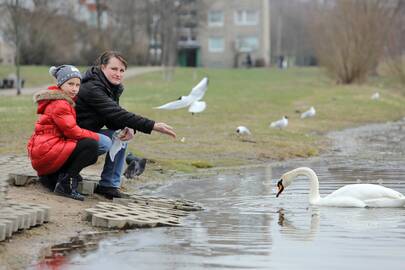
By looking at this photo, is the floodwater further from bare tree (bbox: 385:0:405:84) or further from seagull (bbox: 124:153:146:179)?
bare tree (bbox: 385:0:405:84)

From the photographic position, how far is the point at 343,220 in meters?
9.66

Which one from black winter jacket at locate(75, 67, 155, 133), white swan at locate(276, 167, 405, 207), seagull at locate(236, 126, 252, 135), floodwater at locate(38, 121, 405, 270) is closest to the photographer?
floodwater at locate(38, 121, 405, 270)

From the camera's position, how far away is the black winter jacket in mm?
10195

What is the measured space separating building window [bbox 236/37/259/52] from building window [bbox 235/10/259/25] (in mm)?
1821

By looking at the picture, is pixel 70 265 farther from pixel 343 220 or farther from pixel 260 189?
pixel 260 189

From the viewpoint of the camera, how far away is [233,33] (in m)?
103

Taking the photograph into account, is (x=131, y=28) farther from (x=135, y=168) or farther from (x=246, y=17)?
(x=135, y=168)

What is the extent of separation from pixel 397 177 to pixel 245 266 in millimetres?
7425

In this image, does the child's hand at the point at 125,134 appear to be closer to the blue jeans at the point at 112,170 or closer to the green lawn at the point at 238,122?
the blue jeans at the point at 112,170

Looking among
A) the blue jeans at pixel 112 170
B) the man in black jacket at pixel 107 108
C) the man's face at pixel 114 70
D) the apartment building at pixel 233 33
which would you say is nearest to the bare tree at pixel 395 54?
the blue jeans at pixel 112 170

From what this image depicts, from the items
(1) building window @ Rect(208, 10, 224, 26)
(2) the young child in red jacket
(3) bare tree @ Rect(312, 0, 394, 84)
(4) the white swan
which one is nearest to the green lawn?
(3) bare tree @ Rect(312, 0, 394, 84)

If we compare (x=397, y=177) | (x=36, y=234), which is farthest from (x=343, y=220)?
(x=397, y=177)

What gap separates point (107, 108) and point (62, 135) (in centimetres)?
63

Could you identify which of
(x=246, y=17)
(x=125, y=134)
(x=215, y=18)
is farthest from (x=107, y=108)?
(x=215, y=18)
